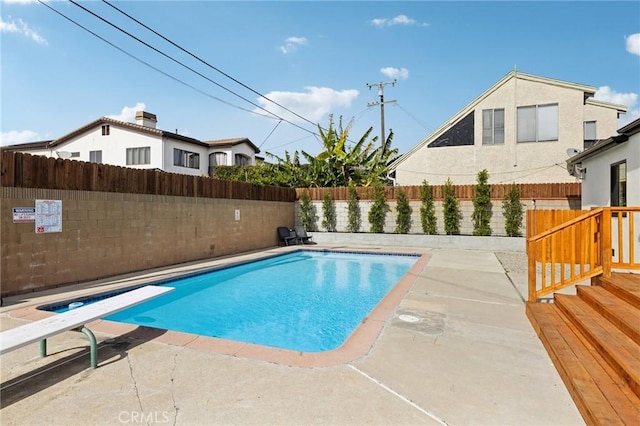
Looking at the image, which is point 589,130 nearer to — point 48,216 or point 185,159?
point 48,216

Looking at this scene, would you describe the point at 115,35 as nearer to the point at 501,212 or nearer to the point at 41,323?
the point at 41,323

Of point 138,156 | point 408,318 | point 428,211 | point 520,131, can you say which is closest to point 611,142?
point 408,318

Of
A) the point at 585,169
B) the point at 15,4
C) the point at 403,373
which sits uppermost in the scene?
the point at 15,4

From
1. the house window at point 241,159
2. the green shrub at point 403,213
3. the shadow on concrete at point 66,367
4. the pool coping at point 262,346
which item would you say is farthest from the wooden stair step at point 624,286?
the house window at point 241,159

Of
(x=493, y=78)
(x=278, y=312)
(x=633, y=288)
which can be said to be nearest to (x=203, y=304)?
(x=278, y=312)

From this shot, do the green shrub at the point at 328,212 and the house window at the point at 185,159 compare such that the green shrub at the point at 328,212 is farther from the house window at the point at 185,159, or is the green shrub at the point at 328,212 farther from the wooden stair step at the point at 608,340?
the house window at the point at 185,159

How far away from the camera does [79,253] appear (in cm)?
770

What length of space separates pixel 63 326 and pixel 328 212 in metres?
14.7

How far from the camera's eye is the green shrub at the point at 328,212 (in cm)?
1753

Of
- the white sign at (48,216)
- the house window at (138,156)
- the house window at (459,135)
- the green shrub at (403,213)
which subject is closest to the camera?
the white sign at (48,216)

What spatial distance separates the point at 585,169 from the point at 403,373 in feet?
34.8

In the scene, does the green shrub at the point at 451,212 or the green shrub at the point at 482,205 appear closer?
the green shrub at the point at 482,205

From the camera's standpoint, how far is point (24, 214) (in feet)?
21.8
